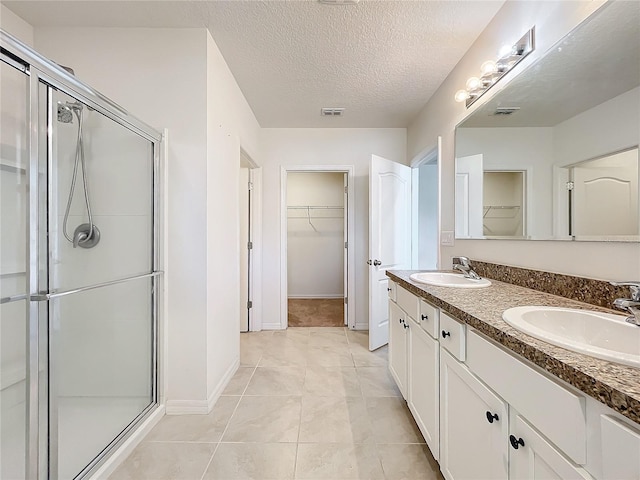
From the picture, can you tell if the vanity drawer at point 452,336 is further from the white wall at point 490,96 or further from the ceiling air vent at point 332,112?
the ceiling air vent at point 332,112

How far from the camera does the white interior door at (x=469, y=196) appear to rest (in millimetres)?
1891

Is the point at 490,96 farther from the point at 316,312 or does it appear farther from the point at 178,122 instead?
the point at 316,312

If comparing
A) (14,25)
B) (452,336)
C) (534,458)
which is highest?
(14,25)

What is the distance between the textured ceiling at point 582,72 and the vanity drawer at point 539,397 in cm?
102

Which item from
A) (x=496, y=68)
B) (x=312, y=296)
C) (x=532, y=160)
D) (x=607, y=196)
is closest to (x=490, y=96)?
(x=496, y=68)

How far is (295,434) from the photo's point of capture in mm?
1639

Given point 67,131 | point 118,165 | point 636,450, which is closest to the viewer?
point 636,450

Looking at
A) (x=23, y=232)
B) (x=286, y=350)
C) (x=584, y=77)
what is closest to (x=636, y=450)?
(x=584, y=77)

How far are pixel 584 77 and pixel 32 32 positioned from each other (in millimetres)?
3021

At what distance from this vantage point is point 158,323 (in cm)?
182

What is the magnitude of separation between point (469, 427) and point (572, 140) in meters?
1.21

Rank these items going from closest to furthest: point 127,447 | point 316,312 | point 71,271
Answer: point 71,271, point 127,447, point 316,312

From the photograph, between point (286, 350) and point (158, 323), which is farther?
point (286, 350)

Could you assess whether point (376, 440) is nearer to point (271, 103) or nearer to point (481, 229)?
point (481, 229)
